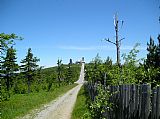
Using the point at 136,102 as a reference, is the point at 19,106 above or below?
below

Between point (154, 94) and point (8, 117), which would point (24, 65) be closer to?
point (8, 117)

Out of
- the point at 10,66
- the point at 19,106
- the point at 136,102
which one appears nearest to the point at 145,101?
the point at 136,102

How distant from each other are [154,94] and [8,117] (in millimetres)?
16227

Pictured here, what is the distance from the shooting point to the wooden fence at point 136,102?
5.59 meters

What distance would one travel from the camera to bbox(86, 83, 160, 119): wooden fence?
220 inches

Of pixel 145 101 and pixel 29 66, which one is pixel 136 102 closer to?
pixel 145 101

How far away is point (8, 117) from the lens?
67.0ft

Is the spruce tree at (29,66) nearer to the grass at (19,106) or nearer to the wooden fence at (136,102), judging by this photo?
the grass at (19,106)

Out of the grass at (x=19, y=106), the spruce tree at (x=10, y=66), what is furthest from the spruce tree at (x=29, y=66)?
the grass at (x=19, y=106)

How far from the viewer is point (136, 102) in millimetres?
6875

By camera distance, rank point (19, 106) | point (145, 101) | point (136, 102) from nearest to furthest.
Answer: point (145, 101), point (136, 102), point (19, 106)

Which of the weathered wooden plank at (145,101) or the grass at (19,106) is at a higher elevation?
the weathered wooden plank at (145,101)

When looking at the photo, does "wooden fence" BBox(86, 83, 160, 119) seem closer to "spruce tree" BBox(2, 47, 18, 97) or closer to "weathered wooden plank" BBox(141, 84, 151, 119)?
"weathered wooden plank" BBox(141, 84, 151, 119)

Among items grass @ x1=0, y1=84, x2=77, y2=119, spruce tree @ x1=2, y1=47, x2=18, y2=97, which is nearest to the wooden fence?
grass @ x1=0, y1=84, x2=77, y2=119
